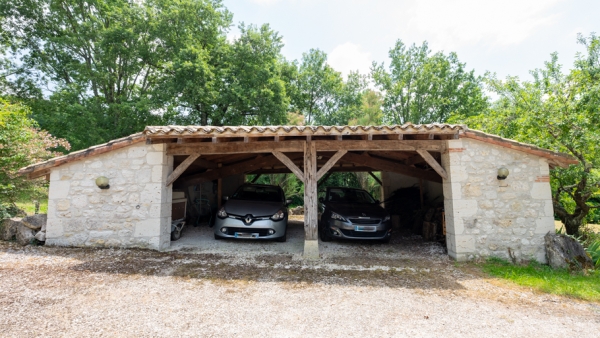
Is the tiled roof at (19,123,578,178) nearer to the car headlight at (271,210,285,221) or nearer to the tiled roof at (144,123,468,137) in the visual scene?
the tiled roof at (144,123,468,137)

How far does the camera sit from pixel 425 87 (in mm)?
18594

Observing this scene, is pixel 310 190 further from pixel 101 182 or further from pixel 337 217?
pixel 101 182

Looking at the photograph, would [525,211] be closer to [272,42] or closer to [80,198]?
[80,198]

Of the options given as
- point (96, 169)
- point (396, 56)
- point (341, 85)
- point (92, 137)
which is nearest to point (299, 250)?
point (96, 169)

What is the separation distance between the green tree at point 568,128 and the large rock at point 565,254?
1644 mm

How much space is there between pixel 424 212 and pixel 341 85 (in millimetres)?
13871

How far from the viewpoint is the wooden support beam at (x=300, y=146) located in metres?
5.13

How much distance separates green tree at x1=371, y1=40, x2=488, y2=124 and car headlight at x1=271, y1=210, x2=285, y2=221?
15467 mm

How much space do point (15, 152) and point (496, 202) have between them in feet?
31.8

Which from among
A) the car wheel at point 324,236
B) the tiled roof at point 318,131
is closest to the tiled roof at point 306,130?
the tiled roof at point 318,131

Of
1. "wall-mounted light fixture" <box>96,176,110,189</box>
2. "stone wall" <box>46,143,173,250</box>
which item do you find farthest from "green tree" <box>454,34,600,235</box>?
"wall-mounted light fixture" <box>96,176,110,189</box>

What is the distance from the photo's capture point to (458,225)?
4863mm

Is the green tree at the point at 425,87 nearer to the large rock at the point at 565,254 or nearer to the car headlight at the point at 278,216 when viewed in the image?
the large rock at the point at 565,254

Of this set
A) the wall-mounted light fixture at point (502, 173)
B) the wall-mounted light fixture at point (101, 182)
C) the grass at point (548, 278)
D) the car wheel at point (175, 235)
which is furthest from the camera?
the car wheel at point (175, 235)
